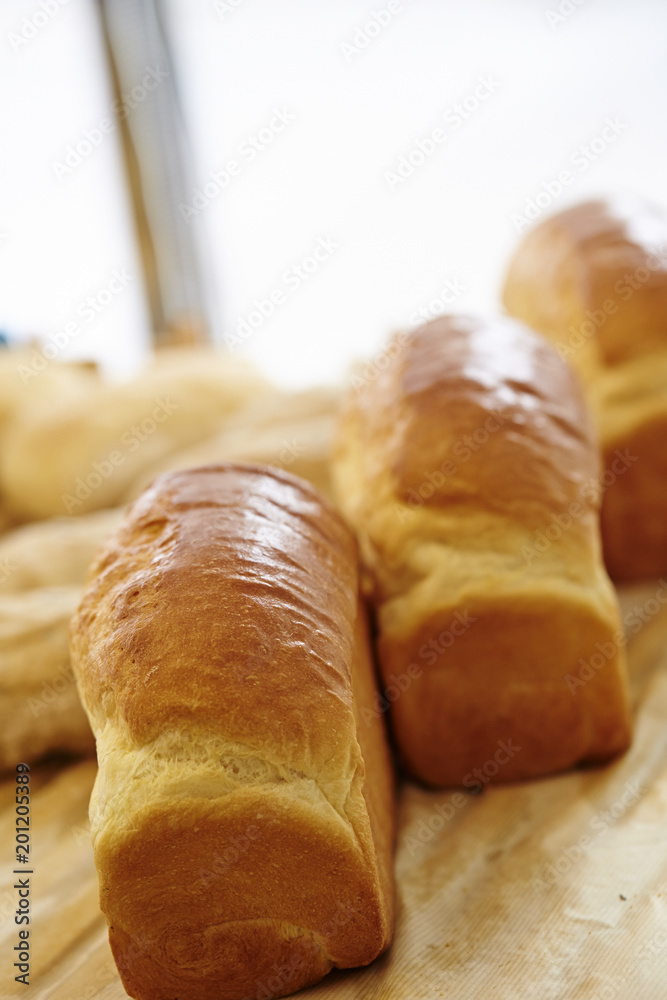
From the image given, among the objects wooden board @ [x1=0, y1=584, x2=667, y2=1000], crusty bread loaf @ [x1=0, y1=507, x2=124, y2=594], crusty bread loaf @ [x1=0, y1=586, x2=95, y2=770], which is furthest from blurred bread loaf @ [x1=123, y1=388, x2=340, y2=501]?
wooden board @ [x1=0, y1=584, x2=667, y2=1000]

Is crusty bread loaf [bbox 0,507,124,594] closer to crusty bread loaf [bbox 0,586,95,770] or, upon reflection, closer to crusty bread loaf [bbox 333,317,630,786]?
crusty bread loaf [bbox 0,586,95,770]

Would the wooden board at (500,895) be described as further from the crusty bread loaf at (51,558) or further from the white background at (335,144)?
the white background at (335,144)

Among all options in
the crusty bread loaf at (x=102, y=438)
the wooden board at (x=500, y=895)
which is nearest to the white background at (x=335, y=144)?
the crusty bread loaf at (x=102, y=438)

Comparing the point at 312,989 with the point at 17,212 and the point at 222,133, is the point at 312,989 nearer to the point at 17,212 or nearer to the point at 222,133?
the point at 17,212

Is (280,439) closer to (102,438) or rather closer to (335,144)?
(102,438)

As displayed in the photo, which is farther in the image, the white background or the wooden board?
the white background

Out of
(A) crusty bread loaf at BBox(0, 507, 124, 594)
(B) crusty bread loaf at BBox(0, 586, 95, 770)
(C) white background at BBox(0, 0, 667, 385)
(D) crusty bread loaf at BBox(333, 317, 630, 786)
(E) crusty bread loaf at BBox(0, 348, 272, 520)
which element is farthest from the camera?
(C) white background at BBox(0, 0, 667, 385)

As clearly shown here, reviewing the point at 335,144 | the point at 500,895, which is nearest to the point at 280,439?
the point at 500,895
